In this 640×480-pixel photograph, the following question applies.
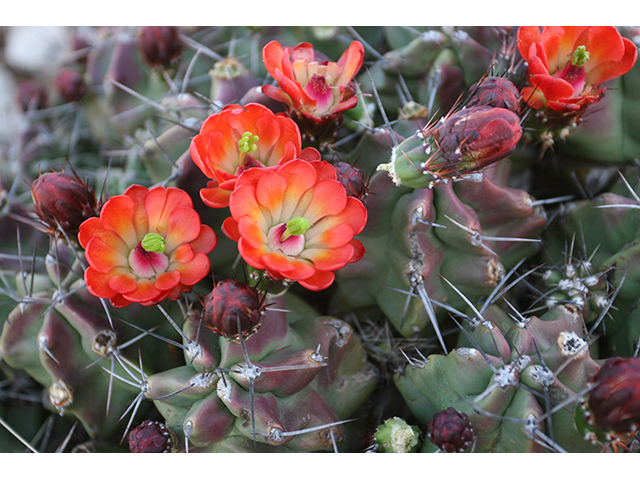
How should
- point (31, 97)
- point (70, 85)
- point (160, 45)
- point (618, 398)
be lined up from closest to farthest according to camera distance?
point (618, 398) → point (160, 45) → point (70, 85) → point (31, 97)

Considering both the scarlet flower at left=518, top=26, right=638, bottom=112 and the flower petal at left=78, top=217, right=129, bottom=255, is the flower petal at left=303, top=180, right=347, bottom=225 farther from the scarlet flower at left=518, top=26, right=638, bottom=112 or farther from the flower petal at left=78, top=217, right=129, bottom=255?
the scarlet flower at left=518, top=26, right=638, bottom=112

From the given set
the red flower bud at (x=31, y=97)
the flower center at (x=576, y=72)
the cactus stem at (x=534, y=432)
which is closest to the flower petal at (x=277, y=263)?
the cactus stem at (x=534, y=432)

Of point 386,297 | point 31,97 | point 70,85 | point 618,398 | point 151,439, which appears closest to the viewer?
point 618,398

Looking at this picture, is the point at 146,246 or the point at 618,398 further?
the point at 146,246

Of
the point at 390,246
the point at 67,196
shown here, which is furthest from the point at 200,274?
the point at 390,246

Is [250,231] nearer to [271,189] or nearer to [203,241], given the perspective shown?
[271,189]

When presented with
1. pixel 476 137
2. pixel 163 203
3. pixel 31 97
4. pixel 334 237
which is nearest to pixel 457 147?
pixel 476 137

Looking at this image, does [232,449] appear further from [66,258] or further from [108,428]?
[66,258]

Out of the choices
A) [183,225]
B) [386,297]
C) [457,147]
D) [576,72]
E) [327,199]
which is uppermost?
[576,72]
